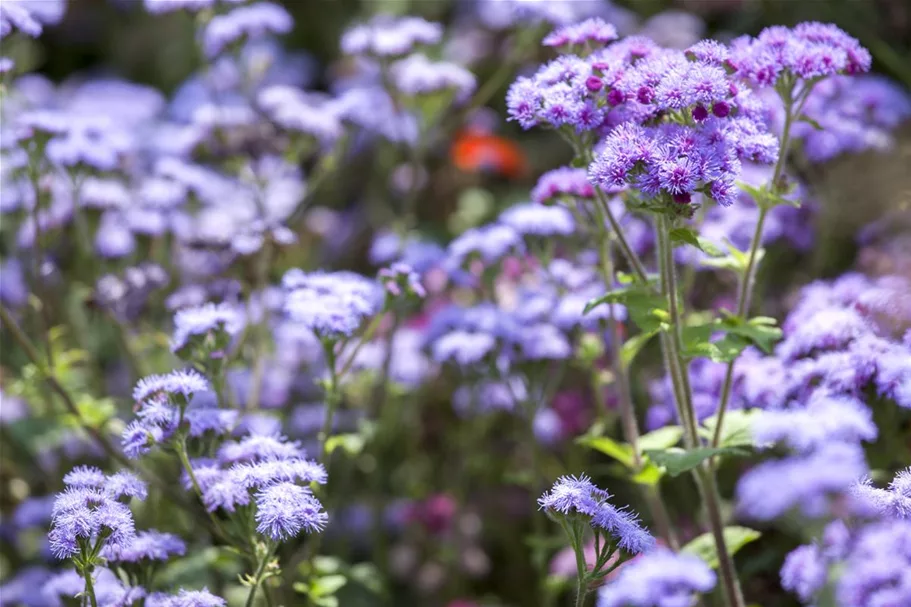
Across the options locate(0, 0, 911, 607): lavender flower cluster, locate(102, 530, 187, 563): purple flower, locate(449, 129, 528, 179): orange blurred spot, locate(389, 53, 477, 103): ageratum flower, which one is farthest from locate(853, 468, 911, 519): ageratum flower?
locate(449, 129, 528, 179): orange blurred spot

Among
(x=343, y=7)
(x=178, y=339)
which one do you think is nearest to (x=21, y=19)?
(x=178, y=339)

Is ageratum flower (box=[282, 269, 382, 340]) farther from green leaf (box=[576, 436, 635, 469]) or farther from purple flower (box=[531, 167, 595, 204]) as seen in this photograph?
green leaf (box=[576, 436, 635, 469])

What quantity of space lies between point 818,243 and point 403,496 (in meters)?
1.96

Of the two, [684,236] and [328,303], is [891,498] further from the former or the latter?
[328,303]

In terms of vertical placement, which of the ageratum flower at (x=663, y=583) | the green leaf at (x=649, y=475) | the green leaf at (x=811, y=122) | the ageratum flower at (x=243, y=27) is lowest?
the ageratum flower at (x=663, y=583)

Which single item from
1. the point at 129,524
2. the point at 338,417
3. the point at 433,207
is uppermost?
the point at 433,207

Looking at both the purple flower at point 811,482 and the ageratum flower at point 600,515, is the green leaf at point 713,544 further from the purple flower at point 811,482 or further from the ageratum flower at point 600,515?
the purple flower at point 811,482

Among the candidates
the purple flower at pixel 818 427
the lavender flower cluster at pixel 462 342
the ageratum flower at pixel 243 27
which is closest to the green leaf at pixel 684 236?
the lavender flower cluster at pixel 462 342

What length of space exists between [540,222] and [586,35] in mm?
751

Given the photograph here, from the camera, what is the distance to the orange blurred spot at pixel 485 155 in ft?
16.8

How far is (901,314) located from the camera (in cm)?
285

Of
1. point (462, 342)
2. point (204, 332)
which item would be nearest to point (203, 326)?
point (204, 332)

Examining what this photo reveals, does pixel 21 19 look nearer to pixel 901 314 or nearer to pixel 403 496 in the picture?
pixel 403 496

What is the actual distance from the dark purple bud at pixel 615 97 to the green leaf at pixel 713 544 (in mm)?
1213
